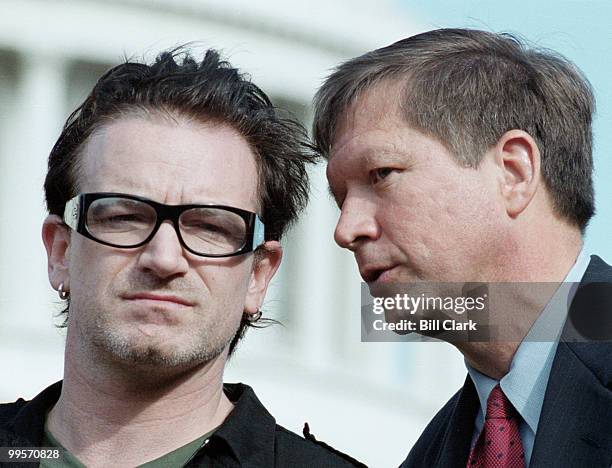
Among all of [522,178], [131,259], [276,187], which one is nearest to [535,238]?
[522,178]

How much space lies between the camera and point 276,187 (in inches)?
261

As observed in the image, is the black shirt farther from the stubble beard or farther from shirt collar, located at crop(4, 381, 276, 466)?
the stubble beard

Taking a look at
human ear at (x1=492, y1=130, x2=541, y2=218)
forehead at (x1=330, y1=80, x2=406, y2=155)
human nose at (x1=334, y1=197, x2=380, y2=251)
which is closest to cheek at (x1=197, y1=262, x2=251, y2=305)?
human nose at (x1=334, y1=197, x2=380, y2=251)

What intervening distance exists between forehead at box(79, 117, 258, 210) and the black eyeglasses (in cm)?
4

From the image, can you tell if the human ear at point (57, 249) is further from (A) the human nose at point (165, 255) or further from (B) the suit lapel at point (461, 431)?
(B) the suit lapel at point (461, 431)

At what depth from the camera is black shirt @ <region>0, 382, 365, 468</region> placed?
6.06 m

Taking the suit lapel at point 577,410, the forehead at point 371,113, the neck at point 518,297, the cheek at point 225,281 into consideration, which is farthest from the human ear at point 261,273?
the suit lapel at point 577,410

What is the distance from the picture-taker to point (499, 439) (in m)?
6.35

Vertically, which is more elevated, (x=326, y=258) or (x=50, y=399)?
(x=326, y=258)

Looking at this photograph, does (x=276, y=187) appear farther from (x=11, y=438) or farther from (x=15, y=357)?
(x=15, y=357)

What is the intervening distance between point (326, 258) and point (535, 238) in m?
35.0

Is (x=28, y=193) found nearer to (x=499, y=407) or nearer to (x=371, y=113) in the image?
(x=371, y=113)

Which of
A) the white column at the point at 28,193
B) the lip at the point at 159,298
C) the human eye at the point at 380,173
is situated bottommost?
the lip at the point at 159,298

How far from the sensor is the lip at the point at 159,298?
595cm
